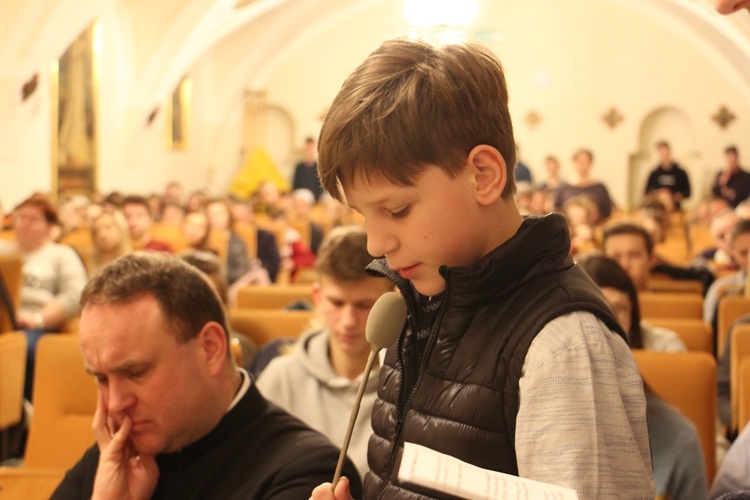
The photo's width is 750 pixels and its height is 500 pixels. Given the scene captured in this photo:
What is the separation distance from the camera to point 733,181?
18688mm

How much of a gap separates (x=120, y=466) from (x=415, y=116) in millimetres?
1178

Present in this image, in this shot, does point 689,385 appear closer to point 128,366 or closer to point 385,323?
point 128,366

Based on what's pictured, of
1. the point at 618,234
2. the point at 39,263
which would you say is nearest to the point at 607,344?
the point at 618,234

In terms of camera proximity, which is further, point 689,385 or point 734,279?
point 734,279

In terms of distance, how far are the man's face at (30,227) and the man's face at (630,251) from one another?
3.59 metres

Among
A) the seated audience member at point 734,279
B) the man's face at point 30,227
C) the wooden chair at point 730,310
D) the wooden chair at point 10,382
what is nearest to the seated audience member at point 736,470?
the wooden chair at point 730,310

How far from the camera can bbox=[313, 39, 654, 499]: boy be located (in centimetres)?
123

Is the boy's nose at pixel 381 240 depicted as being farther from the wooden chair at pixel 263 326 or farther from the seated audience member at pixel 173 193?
the seated audience member at pixel 173 193

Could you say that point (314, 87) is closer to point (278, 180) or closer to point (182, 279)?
point (278, 180)

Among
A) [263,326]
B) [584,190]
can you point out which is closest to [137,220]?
[263,326]

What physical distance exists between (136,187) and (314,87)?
582 cm

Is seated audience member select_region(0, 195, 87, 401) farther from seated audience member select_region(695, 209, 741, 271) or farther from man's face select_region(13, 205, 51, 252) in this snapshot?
seated audience member select_region(695, 209, 741, 271)

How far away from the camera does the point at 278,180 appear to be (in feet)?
68.9

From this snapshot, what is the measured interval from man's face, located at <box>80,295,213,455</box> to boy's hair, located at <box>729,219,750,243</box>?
196 inches
